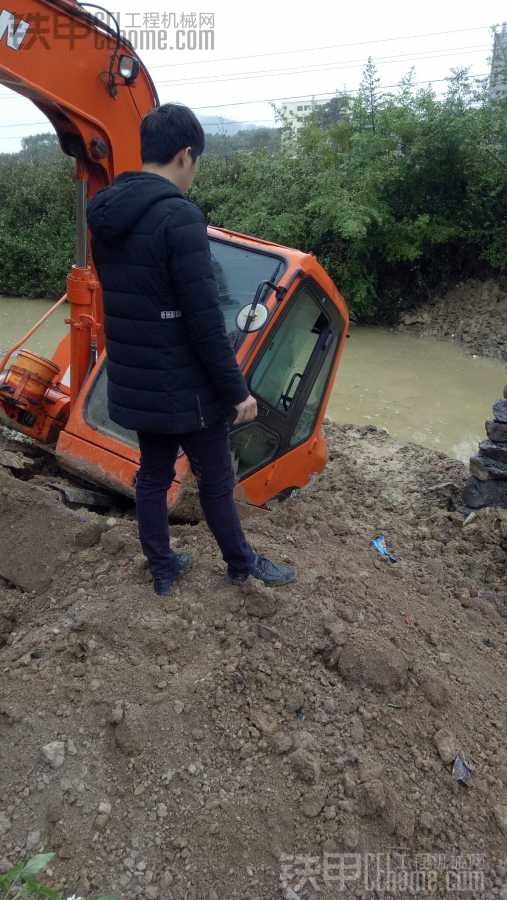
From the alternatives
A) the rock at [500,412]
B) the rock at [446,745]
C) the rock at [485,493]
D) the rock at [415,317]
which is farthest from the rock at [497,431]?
the rock at [415,317]

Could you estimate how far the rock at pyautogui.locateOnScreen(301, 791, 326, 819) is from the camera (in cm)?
211

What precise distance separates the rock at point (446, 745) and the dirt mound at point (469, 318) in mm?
9576

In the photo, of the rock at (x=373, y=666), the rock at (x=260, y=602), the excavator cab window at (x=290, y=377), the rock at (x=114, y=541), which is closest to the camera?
the rock at (x=373, y=666)

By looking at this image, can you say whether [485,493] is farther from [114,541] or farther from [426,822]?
[426,822]

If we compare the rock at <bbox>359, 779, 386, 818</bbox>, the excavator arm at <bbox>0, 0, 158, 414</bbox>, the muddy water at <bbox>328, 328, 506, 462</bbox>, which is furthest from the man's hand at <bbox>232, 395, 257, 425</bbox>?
the muddy water at <bbox>328, 328, 506, 462</bbox>

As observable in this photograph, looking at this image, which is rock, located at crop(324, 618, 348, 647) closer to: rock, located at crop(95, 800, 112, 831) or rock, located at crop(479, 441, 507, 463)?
rock, located at crop(95, 800, 112, 831)

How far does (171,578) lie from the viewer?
2.86m

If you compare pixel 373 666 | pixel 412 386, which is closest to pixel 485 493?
pixel 373 666

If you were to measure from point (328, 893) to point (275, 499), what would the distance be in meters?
2.46

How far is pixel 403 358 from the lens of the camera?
438 inches

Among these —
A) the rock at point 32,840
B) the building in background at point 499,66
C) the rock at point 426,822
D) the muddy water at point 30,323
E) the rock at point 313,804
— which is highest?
the building in background at point 499,66

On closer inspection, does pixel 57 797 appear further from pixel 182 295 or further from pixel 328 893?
pixel 182 295

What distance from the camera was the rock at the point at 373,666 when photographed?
2.58 m

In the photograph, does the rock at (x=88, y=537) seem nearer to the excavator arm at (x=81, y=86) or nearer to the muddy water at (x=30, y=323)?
the excavator arm at (x=81, y=86)
